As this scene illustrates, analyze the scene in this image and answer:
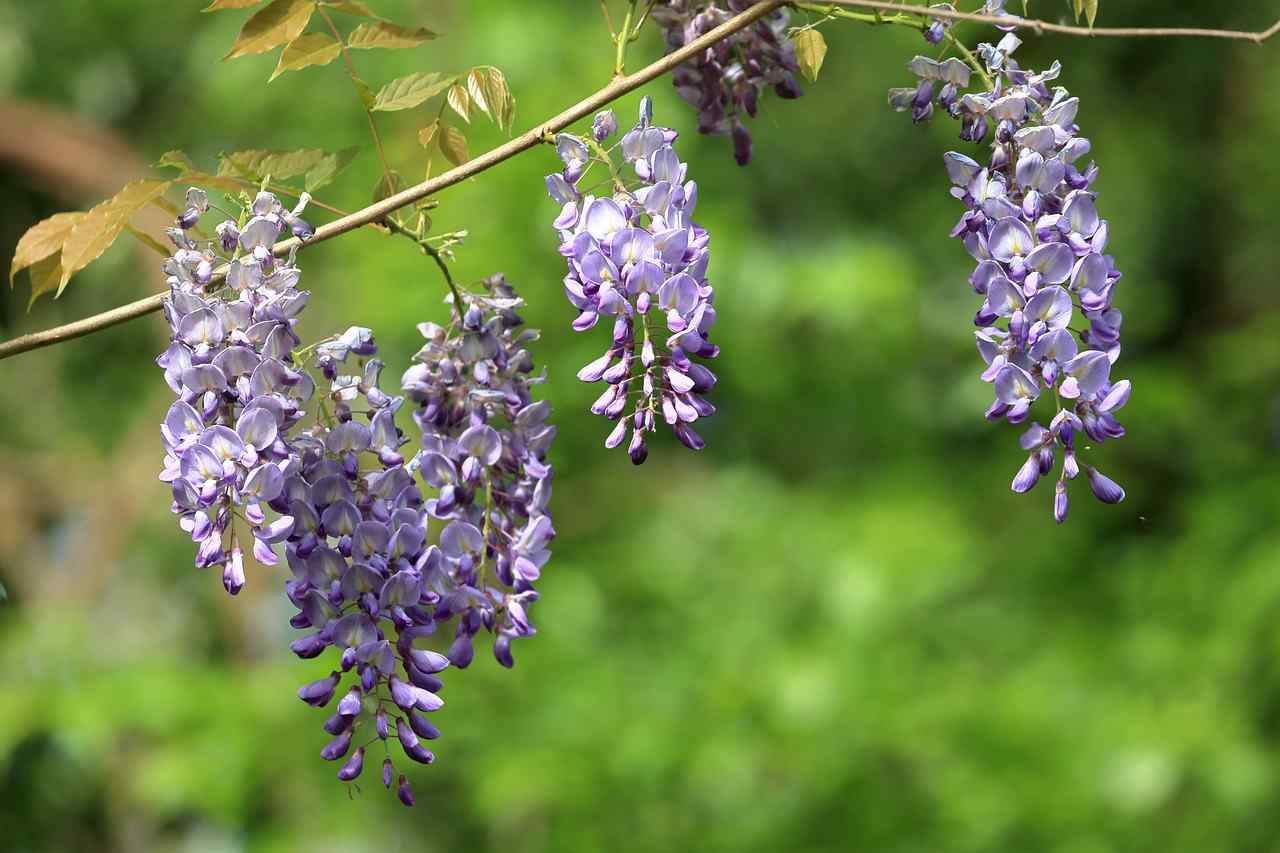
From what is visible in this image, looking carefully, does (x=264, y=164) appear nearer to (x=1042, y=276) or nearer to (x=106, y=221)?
(x=106, y=221)

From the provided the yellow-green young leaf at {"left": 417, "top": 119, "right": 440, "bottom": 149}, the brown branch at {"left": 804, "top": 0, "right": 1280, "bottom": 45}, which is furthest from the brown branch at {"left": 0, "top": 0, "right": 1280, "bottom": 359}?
the yellow-green young leaf at {"left": 417, "top": 119, "right": 440, "bottom": 149}

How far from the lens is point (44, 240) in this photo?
1286 millimetres

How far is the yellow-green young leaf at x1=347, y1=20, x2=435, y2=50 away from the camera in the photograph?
125 cm

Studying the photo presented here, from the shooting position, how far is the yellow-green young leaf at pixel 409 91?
1282mm

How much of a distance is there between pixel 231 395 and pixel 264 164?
243 mm

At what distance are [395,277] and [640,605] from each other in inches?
54.6

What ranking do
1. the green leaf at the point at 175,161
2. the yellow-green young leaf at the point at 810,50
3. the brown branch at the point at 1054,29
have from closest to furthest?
1. the brown branch at the point at 1054,29
2. the green leaf at the point at 175,161
3. the yellow-green young leaf at the point at 810,50

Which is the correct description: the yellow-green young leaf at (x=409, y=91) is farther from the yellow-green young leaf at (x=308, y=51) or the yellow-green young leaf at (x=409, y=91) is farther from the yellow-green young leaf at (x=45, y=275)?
the yellow-green young leaf at (x=45, y=275)

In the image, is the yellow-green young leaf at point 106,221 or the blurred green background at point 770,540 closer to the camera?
the yellow-green young leaf at point 106,221

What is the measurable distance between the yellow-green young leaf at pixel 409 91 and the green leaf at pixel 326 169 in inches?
2.4

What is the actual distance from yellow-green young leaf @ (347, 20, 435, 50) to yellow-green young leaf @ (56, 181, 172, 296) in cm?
22

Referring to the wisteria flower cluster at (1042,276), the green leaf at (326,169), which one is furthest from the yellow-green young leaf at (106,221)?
the wisteria flower cluster at (1042,276)

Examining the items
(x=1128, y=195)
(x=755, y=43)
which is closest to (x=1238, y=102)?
(x=1128, y=195)

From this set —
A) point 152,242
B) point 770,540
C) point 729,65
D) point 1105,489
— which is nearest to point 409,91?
point 152,242
